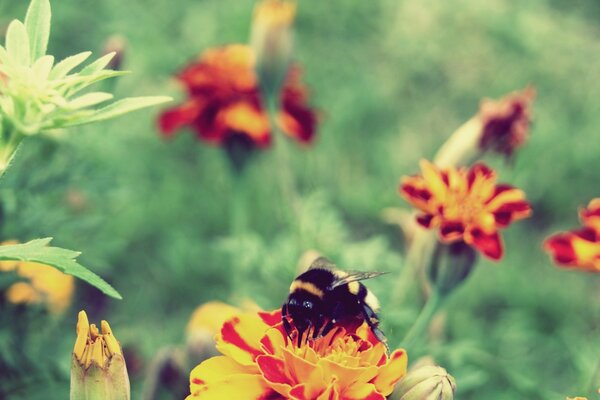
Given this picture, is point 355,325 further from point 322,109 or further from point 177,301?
point 322,109

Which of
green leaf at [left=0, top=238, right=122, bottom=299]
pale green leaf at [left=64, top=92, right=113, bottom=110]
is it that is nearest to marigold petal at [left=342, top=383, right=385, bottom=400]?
green leaf at [left=0, top=238, right=122, bottom=299]

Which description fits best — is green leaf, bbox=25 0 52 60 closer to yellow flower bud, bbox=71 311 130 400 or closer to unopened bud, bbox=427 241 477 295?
yellow flower bud, bbox=71 311 130 400

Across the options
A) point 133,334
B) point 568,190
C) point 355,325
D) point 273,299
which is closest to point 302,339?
point 355,325

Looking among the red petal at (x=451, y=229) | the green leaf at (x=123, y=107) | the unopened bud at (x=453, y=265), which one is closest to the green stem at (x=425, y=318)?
the unopened bud at (x=453, y=265)

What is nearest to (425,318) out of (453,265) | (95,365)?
(453,265)

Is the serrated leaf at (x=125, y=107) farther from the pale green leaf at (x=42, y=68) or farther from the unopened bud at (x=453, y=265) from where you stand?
the unopened bud at (x=453, y=265)

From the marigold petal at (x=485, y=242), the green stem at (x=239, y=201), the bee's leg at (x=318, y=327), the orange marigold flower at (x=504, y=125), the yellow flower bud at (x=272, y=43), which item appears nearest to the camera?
the bee's leg at (x=318, y=327)

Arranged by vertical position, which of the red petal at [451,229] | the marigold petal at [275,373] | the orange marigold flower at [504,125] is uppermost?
the orange marigold flower at [504,125]
